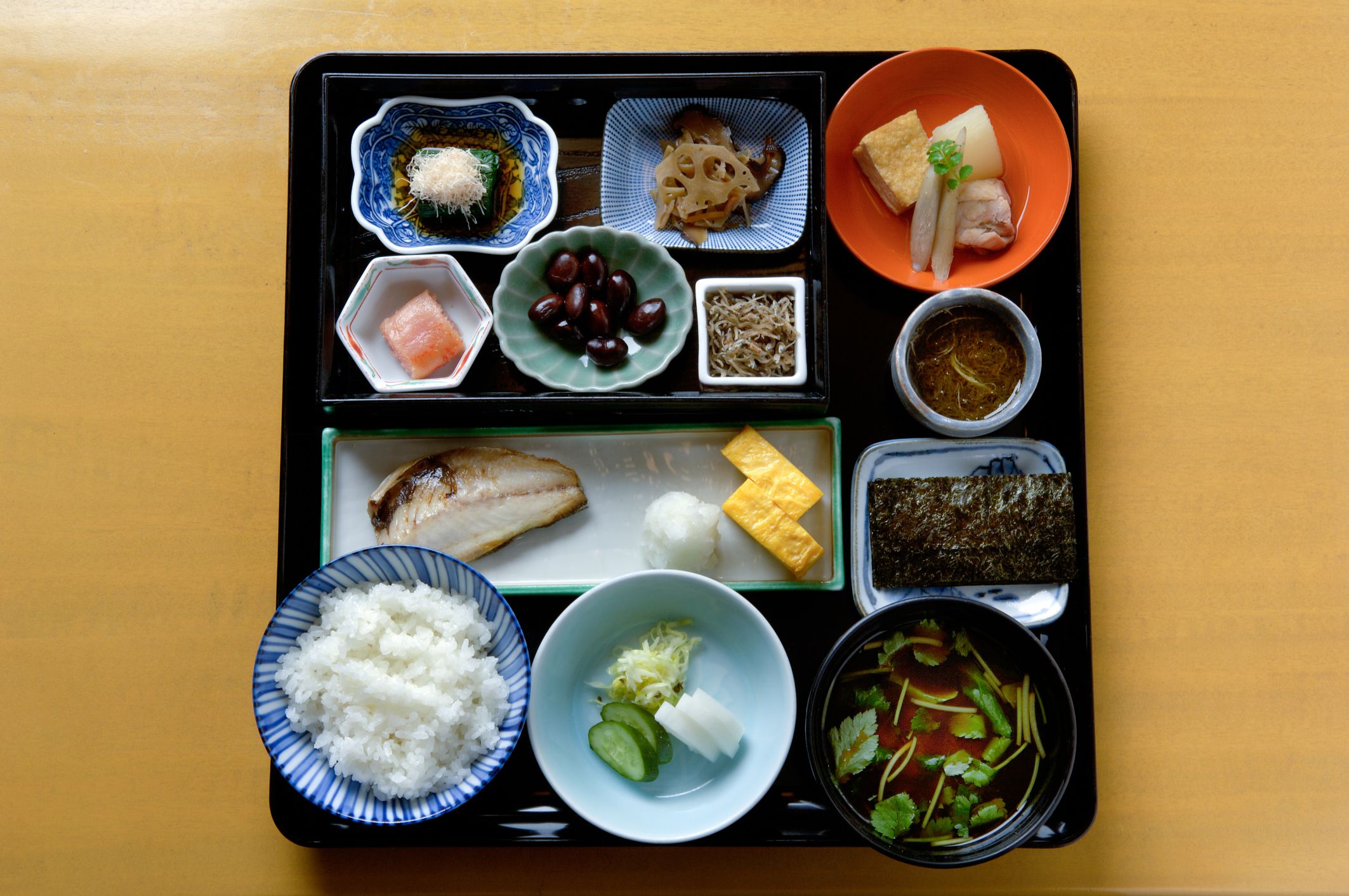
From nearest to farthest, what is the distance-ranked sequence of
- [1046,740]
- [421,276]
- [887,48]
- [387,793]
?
[387,793], [1046,740], [421,276], [887,48]

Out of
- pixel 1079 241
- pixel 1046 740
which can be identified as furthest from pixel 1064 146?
pixel 1046 740

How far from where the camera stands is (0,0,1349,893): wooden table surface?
2141 millimetres

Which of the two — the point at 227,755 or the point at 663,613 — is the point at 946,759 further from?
the point at 227,755

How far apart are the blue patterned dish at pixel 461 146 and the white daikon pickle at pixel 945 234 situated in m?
0.93

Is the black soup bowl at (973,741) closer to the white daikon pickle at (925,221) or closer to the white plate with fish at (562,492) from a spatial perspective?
the white plate with fish at (562,492)

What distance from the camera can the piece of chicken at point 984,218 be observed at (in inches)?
82.8

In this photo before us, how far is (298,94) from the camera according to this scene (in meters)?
2.11

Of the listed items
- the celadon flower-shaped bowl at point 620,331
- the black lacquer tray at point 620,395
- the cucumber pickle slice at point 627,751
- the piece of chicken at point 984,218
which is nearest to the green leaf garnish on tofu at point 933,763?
the black lacquer tray at point 620,395

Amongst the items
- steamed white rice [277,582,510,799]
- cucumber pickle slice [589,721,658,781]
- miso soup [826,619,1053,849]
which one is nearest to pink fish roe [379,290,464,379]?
steamed white rice [277,582,510,799]

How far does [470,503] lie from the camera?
2.00 meters

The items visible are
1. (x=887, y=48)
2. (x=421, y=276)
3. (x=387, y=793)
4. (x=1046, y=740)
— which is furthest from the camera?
(x=887, y=48)

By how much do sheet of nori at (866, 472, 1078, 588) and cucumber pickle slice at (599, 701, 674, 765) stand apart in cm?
61

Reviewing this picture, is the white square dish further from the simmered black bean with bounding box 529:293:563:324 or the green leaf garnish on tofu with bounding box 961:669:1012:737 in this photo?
the green leaf garnish on tofu with bounding box 961:669:1012:737

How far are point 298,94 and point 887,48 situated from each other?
149 centimetres
